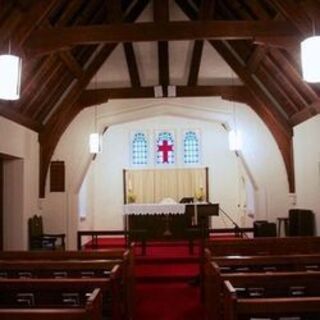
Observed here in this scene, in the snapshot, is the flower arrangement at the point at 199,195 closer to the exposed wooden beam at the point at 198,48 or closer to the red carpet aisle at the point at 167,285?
the red carpet aisle at the point at 167,285

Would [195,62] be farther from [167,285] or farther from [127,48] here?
[167,285]

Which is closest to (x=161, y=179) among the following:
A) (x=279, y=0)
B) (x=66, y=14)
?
(x=66, y=14)

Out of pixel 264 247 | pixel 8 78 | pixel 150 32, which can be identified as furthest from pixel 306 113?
pixel 8 78

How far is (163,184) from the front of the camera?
12.3 metres

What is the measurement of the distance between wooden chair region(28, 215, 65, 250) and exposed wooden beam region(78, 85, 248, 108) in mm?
2409

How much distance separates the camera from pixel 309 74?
375 centimetres

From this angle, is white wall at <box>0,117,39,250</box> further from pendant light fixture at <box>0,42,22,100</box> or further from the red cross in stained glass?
the red cross in stained glass

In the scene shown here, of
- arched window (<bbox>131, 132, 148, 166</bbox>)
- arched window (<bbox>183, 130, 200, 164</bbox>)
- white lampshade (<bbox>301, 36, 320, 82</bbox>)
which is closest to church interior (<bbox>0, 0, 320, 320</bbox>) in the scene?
white lampshade (<bbox>301, 36, 320, 82</bbox>)

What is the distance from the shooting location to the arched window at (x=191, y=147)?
12.5 m

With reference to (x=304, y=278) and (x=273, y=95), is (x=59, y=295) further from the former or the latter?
(x=273, y=95)

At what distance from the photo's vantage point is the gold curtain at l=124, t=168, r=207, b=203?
12.2 metres

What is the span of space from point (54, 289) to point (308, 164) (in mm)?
5361

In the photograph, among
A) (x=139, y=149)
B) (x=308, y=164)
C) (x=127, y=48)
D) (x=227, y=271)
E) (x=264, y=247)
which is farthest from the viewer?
(x=139, y=149)

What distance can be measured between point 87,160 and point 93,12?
123 inches
